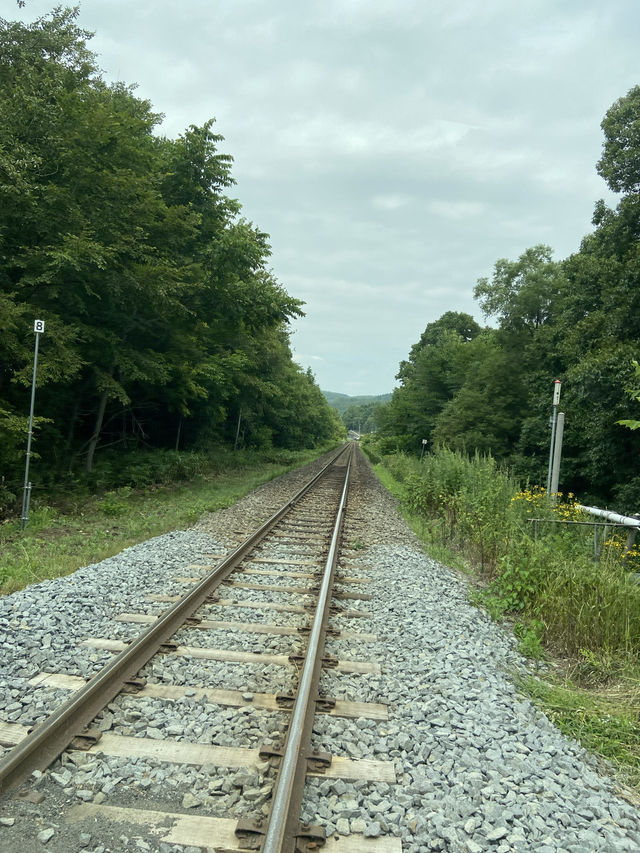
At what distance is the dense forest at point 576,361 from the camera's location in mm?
15500

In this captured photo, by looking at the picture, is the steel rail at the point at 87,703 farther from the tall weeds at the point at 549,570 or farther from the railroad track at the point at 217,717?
the tall weeds at the point at 549,570

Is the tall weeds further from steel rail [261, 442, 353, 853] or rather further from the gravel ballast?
steel rail [261, 442, 353, 853]

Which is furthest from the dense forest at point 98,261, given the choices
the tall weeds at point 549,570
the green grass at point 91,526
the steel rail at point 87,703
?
the tall weeds at point 549,570

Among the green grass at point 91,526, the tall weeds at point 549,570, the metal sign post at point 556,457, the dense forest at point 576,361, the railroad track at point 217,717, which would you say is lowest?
the green grass at point 91,526

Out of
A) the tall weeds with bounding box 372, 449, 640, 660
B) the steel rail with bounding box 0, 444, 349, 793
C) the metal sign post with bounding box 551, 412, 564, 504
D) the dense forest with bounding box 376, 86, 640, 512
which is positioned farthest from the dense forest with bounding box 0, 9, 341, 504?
the dense forest with bounding box 376, 86, 640, 512

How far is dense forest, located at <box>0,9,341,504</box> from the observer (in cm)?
1175

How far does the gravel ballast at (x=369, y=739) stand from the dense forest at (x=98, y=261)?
754cm

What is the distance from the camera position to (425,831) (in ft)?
8.54

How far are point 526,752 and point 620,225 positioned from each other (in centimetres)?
1803

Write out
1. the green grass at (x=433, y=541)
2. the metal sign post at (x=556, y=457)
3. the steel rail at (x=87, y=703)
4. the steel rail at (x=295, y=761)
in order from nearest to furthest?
the steel rail at (x=295, y=761) → the steel rail at (x=87, y=703) → the green grass at (x=433, y=541) → the metal sign post at (x=556, y=457)

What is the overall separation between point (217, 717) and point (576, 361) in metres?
18.3

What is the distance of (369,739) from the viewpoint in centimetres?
339

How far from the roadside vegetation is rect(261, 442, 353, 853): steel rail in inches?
63.0

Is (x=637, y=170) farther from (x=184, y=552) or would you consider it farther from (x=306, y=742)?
(x=306, y=742)
